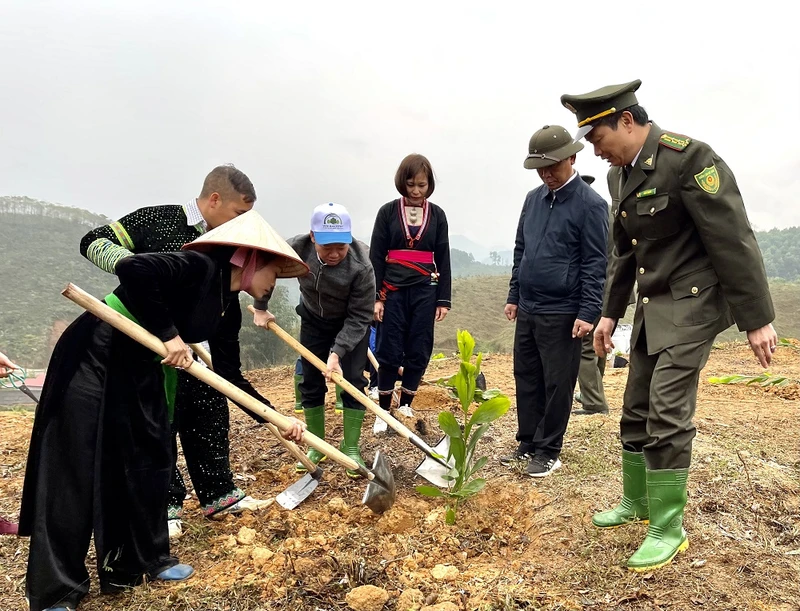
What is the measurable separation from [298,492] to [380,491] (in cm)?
52

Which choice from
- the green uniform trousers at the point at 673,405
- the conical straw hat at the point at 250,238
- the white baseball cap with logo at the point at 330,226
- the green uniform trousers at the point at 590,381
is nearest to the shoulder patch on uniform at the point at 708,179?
the green uniform trousers at the point at 673,405

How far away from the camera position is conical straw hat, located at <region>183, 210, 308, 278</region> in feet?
8.20

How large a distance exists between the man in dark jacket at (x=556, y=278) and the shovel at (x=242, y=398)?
39.9 inches

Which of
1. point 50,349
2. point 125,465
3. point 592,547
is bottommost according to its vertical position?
point 592,547

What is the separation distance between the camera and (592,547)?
275cm

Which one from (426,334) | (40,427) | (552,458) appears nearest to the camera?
(40,427)

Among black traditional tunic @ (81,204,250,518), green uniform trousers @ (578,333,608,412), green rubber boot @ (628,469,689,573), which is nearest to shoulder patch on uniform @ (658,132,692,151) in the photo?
green rubber boot @ (628,469,689,573)

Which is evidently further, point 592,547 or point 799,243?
point 799,243

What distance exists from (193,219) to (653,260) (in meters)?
2.19

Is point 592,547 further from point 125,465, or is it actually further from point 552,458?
point 125,465

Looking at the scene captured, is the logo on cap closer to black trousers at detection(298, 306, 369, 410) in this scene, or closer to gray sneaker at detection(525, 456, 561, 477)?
black trousers at detection(298, 306, 369, 410)

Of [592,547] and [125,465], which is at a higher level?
[125,465]

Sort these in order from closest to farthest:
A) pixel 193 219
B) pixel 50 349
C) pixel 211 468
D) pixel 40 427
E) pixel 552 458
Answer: pixel 40 427 → pixel 50 349 → pixel 193 219 → pixel 211 468 → pixel 552 458

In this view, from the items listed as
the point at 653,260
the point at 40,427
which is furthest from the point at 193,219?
the point at 653,260
